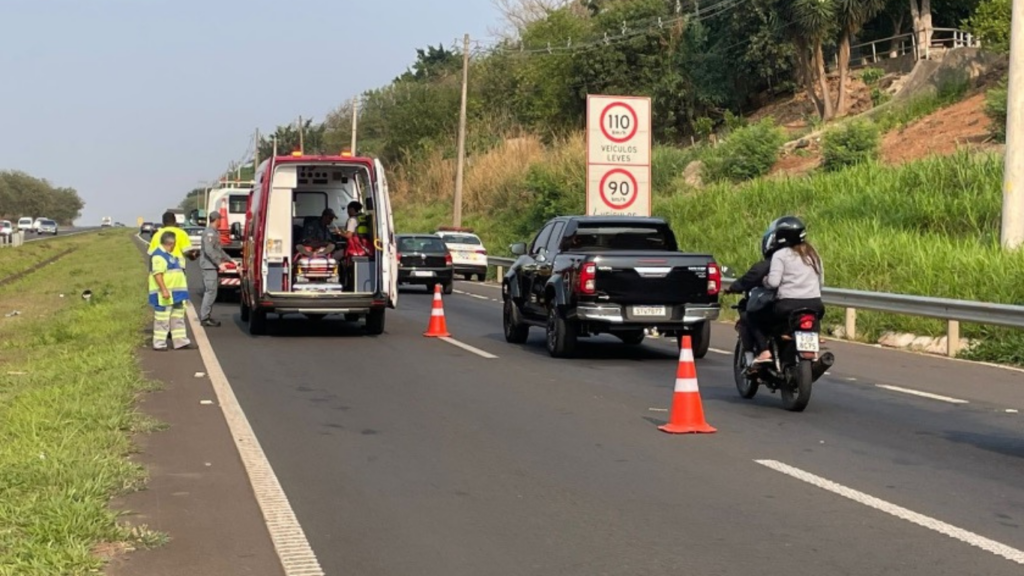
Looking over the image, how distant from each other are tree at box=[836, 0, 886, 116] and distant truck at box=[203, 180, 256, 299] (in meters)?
28.1

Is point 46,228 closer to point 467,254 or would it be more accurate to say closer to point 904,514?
point 467,254

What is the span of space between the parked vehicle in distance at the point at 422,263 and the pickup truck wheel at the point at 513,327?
517 inches

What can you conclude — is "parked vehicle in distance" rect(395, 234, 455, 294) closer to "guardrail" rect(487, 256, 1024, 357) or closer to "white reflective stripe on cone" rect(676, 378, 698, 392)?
"guardrail" rect(487, 256, 1024, 357)

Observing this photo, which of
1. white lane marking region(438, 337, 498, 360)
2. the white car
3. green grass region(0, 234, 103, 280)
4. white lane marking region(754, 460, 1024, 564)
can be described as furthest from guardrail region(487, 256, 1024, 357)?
green grass region(0, 234, 103, 280)

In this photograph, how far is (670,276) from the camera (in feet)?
Answer: 50.7

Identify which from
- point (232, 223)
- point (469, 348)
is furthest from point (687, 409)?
point (232, 223)

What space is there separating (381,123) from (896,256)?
248 ft

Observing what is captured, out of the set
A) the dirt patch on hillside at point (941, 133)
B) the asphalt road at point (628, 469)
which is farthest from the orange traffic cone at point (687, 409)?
the dirt patch on hillside at point (941, 133)

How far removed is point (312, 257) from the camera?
1962 cm

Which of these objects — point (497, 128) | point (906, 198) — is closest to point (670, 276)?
point (906, 198)

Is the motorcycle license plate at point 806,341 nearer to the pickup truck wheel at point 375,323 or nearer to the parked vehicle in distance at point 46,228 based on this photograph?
the pickup truck wheel at point 375,323

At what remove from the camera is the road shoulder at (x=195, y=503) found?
625cm

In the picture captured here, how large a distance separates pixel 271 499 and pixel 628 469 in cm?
248

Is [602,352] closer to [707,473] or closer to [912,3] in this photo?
[707,473]
